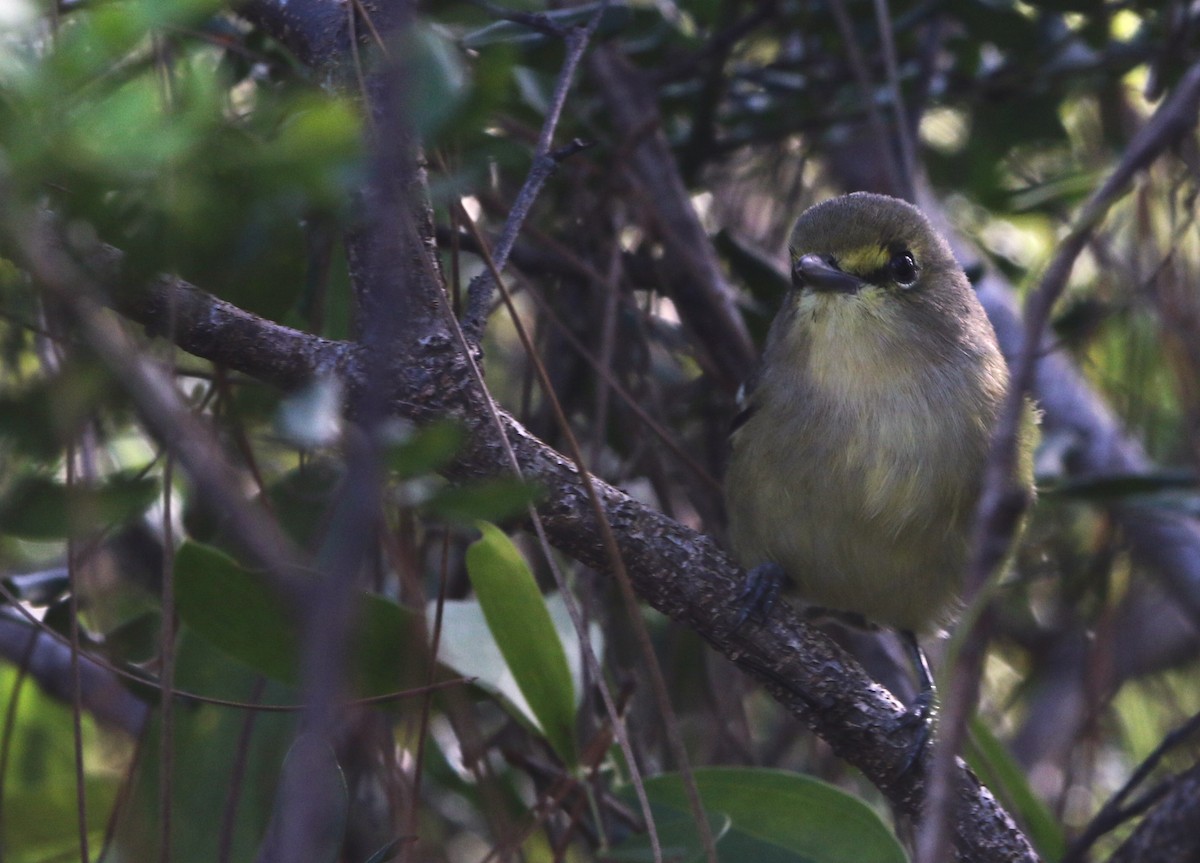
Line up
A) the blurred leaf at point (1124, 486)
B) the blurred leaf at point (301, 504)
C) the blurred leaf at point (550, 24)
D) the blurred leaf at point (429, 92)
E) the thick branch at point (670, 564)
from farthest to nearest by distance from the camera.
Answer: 1. the blurred leaf at point (1124, 486)
2. the blurred leaf at point (301, 504)
3. the blurred leaf at point (550, 24)
4. the thick branch at point (670, 564)
5. the blurred leaf at point (429, 92)

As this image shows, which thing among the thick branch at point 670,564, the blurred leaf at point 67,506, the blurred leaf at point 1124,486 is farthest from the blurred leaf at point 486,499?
the blurred leaf at point 1124,486

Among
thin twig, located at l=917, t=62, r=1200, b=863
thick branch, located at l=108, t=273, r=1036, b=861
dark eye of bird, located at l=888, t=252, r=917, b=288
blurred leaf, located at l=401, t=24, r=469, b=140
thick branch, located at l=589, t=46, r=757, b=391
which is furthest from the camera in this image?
thick branch, located at l=589, t=46, r=757, b=391

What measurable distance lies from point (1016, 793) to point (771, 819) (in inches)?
31.5

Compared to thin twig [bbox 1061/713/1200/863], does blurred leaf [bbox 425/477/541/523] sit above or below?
above

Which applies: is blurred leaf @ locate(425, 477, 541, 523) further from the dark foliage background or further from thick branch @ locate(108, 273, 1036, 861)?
thick branch @ locate(108, 273, 1036, 861)

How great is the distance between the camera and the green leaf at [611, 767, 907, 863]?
2336mm

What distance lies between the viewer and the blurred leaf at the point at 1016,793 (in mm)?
2826

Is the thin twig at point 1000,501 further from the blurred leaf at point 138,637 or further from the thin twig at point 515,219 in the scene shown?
the blurred leaf at point 138,637

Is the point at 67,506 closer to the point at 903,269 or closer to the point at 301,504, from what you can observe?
the point at 301,504

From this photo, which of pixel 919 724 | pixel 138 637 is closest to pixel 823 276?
pixel 919 724

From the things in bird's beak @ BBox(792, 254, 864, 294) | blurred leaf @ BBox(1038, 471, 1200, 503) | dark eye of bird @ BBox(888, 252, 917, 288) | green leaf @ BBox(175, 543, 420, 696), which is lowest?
green leaf @ BBox(175, 543, 420, 696)

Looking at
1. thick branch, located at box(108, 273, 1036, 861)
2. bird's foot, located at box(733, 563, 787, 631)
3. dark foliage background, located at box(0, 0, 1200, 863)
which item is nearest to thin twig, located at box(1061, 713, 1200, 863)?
dark foliage background, located at box(0, 0, 1200, 863)

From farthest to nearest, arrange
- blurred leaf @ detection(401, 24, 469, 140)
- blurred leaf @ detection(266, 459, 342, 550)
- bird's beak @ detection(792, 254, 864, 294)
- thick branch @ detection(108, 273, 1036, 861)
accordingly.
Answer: bird's beak @ detection(792, 254, 864, 294), blurred leaf @ detection(266, 459, 342, 550), thick branch @ detection(108, 273, 1036, 861), blurred leaf @ detection(401, 24, 469, 140)

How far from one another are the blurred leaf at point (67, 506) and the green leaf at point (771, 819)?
143cm
